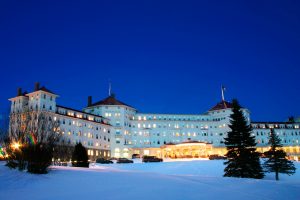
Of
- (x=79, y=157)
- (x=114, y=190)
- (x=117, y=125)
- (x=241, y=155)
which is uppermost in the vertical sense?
(x=117, y=125)

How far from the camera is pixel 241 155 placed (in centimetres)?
4147

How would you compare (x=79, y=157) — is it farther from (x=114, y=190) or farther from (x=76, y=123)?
(x=76, y=123)

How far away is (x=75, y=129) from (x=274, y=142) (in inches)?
2497

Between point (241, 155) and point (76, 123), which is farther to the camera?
point (76, 123)

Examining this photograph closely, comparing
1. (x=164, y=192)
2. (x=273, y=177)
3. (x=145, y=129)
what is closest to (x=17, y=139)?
(x=164, y=192)

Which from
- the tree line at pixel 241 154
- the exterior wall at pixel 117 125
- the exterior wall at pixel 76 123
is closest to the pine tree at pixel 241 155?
the tree line at pixel 241 154

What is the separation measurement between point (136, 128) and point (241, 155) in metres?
83.1

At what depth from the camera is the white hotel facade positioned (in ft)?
294

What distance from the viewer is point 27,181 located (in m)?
19.4

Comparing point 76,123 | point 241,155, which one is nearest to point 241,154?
point 241,155

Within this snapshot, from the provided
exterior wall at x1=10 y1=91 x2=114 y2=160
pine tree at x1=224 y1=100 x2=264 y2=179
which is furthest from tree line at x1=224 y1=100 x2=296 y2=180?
exterior wall at x1=10 y1=91 x2=114 y2=160

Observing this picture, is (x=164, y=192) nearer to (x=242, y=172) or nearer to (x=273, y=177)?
(x=242, y=172)

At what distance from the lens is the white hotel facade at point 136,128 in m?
89.6

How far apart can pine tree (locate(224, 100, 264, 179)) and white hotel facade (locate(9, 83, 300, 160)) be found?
3917 centimetres
